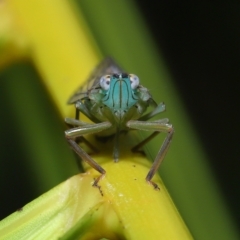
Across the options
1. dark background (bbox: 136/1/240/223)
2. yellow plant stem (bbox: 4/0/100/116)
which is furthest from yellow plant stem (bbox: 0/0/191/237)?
dark background (bbox: 136/1/240/223)

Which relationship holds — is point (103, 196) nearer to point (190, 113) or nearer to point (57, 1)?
point (57, 1)

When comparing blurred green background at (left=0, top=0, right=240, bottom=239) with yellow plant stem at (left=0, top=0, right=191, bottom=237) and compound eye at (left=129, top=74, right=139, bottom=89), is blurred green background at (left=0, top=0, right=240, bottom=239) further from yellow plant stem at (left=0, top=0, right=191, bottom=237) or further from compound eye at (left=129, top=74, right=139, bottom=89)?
compound eye at (left=129, top=74, right=139, bottom=89)

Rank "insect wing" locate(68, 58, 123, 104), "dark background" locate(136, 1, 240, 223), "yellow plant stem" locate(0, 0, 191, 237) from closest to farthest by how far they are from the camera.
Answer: "yellow plant stem" locate(0, 0, 191, 237), "insect wing" locate(68, 58, 123, 104), "dark background" locate(136, 1, 240, 223)

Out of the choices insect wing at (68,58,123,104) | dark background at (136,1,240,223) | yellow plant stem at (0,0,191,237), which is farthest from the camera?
dark background at (136,1,240,223)

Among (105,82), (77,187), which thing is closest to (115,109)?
(105,82)

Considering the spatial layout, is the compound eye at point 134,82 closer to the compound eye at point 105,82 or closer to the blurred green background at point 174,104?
the compound eye at point 105,82

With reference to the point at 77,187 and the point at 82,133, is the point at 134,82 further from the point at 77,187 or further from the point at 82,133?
the point at 77,187
